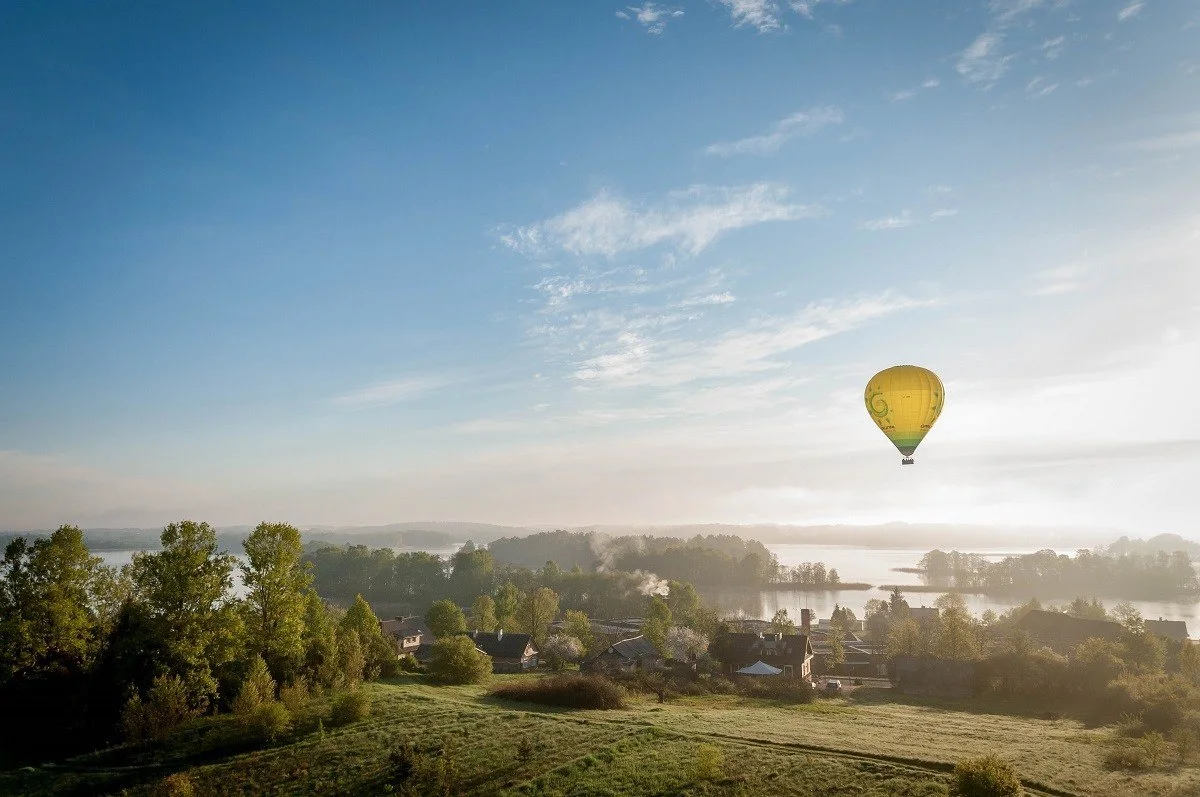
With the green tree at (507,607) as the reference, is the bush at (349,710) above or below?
above

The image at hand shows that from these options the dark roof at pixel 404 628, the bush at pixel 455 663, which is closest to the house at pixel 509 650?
the dark roof at pixel 404 628

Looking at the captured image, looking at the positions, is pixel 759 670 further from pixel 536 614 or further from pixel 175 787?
pixel 175 787

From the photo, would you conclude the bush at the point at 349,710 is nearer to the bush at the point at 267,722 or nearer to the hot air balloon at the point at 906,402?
the bush at the point at 267,722

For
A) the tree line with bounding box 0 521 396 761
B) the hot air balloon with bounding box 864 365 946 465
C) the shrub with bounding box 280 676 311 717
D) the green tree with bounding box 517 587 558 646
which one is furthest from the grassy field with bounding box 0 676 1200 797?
the green tree with bounding box 517 587 558 646

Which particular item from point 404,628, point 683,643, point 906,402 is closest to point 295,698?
point 906,402

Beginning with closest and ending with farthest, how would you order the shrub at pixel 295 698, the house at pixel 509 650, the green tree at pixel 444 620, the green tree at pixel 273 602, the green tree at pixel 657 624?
the shrub at pixel 295 698, the green tree at pixel 273 602, the house at pixel 509 650, the green tree at pixel 657 624, the green tree at pixel 444 620

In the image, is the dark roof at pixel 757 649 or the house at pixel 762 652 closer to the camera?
the house at pixel 762 652
